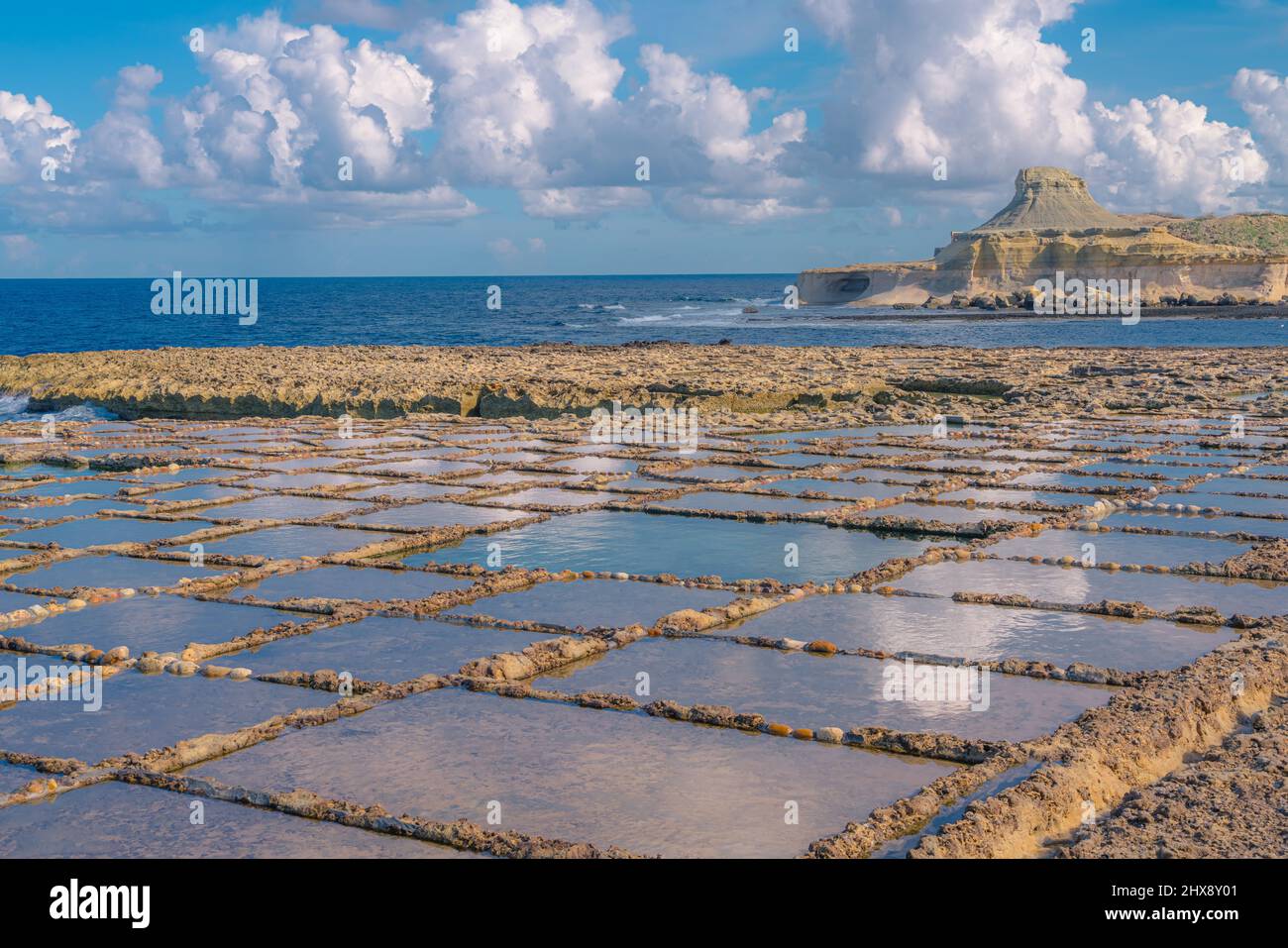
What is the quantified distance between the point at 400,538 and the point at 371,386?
1253 centimetres

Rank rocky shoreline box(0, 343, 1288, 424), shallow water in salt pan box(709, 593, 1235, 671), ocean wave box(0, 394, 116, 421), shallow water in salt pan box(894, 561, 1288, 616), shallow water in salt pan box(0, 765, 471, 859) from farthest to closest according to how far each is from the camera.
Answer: ocean wave box(0, 394, 116, 421) < rocky shoreline box(0, 343, 1288, 424) < shallow water in salt pan box(894, 561, 1288, 616) < shallow water in salt pan box(709, 593, 1235, 671) < shallow water in salt pan box(0, 765, 471, 859)

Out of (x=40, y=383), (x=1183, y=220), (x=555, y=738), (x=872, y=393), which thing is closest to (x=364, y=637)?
(x=555, y=738)

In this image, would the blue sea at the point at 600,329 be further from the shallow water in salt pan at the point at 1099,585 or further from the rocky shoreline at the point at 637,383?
the shallow water in salt pan at the point at 1099,585

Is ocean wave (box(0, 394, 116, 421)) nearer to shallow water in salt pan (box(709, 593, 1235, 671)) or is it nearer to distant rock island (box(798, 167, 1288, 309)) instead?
shallow water in salt pan (box(709, 593, 1235, 671))

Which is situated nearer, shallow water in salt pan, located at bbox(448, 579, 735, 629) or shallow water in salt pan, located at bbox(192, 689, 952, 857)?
shallow water in salt pan, located at bbox(192, 689, 952, 857)

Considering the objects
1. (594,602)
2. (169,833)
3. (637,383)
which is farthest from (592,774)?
(637,383)

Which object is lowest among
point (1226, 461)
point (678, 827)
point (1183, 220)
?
point (678, 827)

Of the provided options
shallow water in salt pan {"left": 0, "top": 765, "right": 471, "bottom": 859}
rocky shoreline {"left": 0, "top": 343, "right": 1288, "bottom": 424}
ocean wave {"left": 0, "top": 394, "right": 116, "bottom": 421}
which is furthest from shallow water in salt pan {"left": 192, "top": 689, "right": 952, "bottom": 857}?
ocean wave {"left": 0, "top": 394, "right": 116, "bottom": 421}

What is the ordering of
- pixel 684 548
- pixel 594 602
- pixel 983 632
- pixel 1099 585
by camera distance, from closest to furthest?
pixel 983 632
pixel 594 602
pixel 1099 585
pixel 684 548

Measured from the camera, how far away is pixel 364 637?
275 inches

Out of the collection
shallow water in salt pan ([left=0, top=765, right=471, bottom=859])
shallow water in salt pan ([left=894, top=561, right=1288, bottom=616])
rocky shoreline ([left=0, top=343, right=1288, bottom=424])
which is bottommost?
shallow water in salt pan ([left=0, top=765, right=471, bottom=859])

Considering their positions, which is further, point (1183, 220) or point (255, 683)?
point (1183, 220)

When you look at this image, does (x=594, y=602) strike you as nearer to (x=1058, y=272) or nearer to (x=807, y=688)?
(x=807, y=688)

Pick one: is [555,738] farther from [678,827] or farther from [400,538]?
[400,538]
